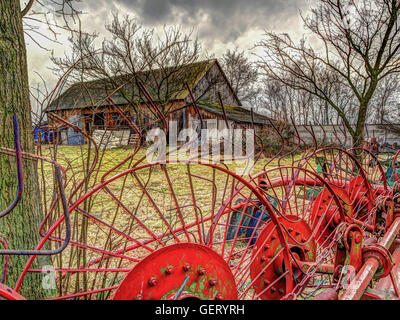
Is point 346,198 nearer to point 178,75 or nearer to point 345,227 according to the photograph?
point 345,227

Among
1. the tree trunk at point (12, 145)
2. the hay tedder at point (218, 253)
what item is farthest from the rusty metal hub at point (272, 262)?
the tree trunk at point (12, 145)

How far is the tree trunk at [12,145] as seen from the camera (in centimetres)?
160

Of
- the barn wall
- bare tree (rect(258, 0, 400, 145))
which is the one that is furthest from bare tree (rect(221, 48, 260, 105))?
bare tree (rect(258, 0, 400, 145))

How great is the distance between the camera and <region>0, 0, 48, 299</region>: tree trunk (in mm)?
1598

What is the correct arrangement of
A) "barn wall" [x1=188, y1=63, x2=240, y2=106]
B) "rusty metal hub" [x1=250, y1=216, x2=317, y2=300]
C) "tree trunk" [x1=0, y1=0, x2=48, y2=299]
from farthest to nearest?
"barn wall" [x1=188, y1=63, x2=240, y2=106] < "rusty metal hub" [x1=250, y1=216, x2=317, y2=300] < "tree trunk" [x1=0, y1=0, x2=48, y2=299]

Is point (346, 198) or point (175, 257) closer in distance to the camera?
point (175, 257)

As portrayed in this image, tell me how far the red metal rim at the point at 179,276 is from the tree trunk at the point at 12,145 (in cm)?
115

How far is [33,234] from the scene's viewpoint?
175cm

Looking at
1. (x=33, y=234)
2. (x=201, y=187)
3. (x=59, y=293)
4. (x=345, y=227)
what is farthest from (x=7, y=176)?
(x=201, y=187)

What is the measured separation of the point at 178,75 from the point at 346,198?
877 centimetres

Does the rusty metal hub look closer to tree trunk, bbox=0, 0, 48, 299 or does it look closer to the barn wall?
tree trunk, bbox=0, 0, 48, 299

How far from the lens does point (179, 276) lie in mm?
1062

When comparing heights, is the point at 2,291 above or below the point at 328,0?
below

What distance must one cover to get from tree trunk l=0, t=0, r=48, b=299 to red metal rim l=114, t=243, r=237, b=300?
1.15 metres
